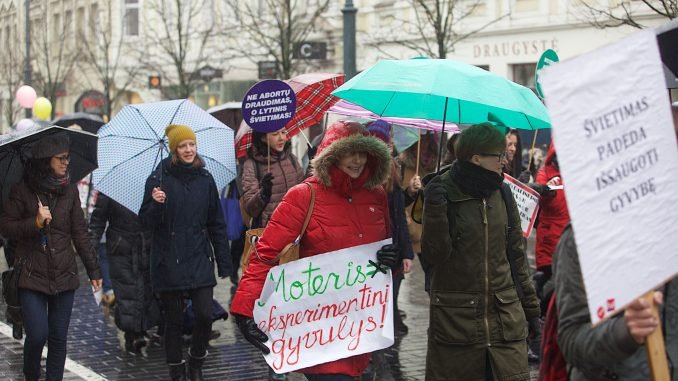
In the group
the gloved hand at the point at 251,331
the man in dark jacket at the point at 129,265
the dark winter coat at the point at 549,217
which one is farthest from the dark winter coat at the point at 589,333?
the man in dark jacket at the point at 129,265

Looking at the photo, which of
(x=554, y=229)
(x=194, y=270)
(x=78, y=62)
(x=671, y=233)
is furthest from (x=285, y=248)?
(x=78, y=62)

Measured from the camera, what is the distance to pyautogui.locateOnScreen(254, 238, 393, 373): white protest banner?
5.88 m

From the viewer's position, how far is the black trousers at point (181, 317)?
8.00 meters

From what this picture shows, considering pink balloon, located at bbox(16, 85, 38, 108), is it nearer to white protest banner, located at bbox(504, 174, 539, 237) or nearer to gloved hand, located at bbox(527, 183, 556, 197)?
gloved hand, located at bbox(527, 183, 556, 197)

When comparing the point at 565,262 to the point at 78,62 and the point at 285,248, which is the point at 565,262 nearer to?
the point at 285,248

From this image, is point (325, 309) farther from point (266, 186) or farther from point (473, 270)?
point (266, 186)

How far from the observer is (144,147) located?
8688mm

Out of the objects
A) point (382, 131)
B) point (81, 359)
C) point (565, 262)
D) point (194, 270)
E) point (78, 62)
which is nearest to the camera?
point (565, 262)

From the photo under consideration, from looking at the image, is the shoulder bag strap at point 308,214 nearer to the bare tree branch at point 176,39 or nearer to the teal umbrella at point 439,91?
the teal umbrella at point 439,91

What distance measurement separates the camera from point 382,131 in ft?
27.9

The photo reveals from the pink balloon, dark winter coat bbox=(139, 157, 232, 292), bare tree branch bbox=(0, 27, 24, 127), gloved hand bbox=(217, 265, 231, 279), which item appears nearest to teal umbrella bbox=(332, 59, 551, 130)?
dark winter coat bbox=(139, 157, 232, 292)

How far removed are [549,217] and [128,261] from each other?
3.41m

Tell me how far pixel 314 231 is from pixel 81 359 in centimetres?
417

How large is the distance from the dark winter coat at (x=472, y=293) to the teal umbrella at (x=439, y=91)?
0.70 meters
